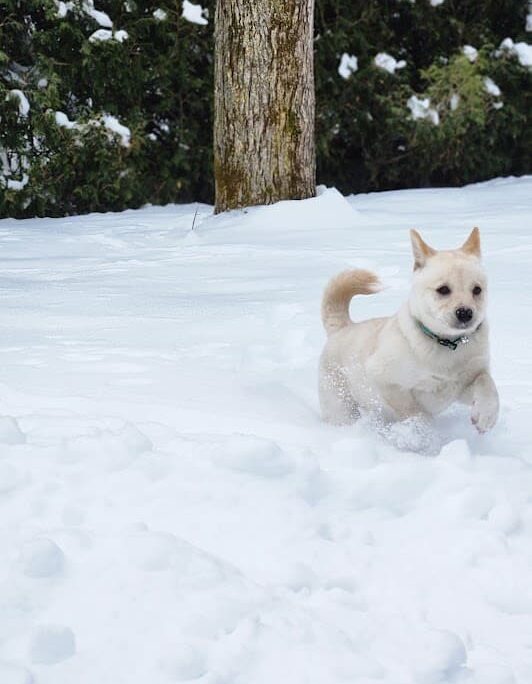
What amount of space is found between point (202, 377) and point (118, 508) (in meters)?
1.22

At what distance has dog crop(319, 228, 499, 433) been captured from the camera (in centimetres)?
319

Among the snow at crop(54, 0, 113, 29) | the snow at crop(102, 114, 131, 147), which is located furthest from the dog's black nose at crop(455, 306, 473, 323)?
the snow at crop(54, 0, 113, 29)

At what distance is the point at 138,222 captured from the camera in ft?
26.2

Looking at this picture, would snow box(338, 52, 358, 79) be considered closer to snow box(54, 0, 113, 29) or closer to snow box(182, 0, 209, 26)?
snow box(182, 0, 209, 26)

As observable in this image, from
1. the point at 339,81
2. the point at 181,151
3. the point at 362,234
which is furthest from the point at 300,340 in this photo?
the point at 339,81

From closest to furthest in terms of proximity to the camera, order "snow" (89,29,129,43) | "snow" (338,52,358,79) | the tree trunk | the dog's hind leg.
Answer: the dog's hind leg → the tree trunk → "snow" (89,29,129,43) → "snow" (338,52,358,79)

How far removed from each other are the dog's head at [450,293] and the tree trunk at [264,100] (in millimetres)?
4116

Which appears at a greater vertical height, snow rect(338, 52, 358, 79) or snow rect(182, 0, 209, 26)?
snow rect(182, 0, 209, 26)

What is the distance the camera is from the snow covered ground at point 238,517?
1993 mm

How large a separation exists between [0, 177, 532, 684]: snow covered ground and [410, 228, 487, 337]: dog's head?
15.6 inches

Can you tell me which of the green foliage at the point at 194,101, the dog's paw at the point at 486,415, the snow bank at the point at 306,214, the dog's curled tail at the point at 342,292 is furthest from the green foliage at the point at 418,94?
the dog's paw at the point at 486,415

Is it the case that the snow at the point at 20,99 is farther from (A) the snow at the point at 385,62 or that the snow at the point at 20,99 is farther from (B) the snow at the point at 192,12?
(A) the snow at the point at 385,62

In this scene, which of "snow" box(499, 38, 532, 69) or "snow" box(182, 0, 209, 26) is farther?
"snow" box(499, 38, 532, 69)

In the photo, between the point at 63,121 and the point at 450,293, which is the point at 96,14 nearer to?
the point at 63,121
